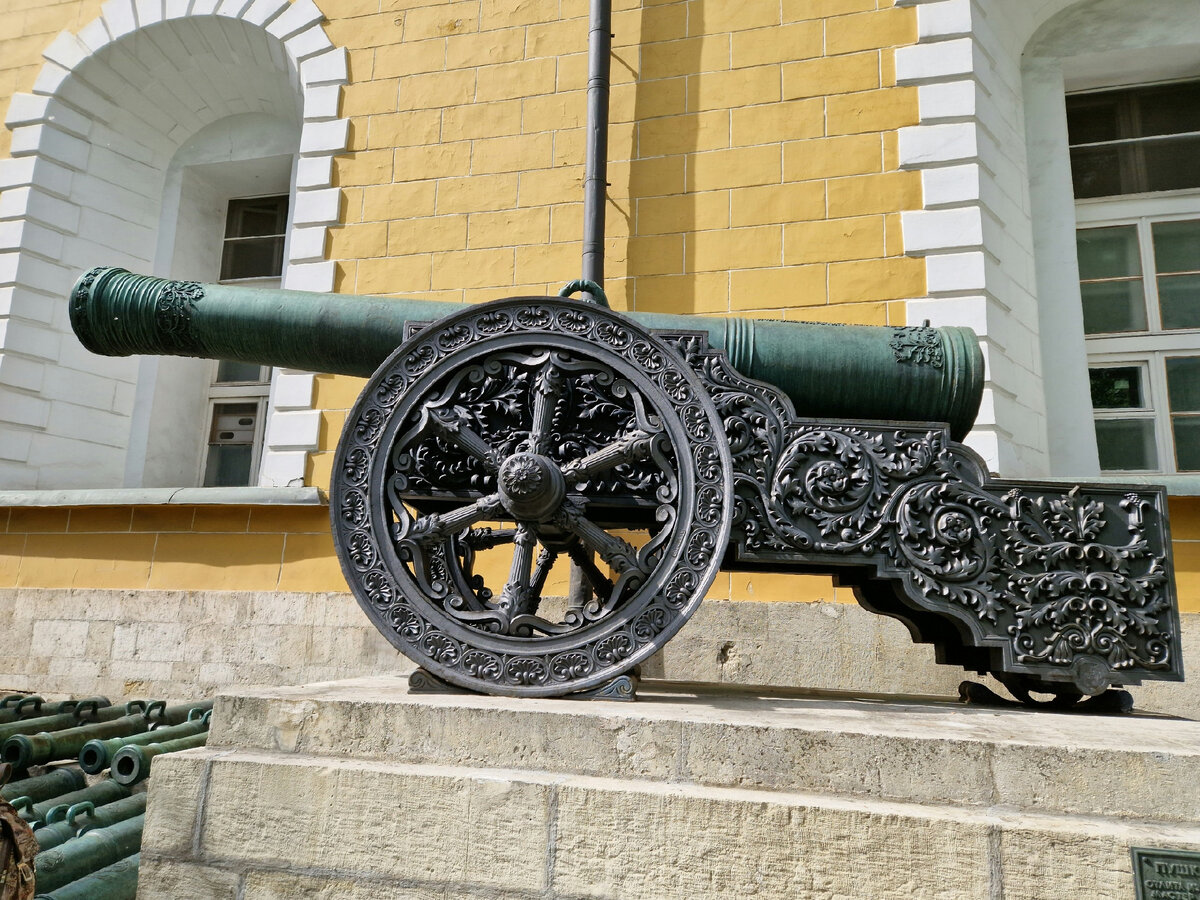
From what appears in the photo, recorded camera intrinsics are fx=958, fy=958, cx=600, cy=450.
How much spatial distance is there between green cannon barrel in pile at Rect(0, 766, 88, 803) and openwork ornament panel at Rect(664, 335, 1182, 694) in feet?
10.1

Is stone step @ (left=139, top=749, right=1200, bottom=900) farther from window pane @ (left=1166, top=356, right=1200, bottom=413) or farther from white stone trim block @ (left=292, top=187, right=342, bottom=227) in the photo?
window pane @ (left=1166, top=356, right=1200, bottom=413)

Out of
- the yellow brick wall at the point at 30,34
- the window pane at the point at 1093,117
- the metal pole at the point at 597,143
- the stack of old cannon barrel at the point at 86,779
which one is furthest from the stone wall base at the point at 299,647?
the yellow brick wall at the point at 30,34

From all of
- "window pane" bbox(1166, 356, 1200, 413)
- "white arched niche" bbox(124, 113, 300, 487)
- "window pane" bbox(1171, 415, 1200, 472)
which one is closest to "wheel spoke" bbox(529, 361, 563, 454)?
"window pane" bbox(1171, 415, 1200, 472)

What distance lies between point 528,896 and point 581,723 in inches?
15.9

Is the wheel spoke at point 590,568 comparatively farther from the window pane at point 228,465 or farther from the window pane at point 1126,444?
the window pane at point 228,465

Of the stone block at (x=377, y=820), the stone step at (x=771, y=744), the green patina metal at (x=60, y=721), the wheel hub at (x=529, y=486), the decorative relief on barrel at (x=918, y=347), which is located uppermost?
the decorative relief on barrel at (x=918, y=347)

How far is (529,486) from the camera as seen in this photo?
276 centimetres

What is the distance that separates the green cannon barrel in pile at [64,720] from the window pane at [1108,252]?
280 inches

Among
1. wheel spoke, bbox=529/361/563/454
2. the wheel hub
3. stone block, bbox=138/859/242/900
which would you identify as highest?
wheel spoke, bbox=529/361/563/454

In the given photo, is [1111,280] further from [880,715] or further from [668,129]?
[880,715]

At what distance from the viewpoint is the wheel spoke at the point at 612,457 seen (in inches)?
112

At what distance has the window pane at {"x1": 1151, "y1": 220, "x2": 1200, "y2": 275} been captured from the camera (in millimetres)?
6887

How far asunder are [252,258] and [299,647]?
4307 millimetres

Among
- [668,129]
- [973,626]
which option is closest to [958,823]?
[973,626]
